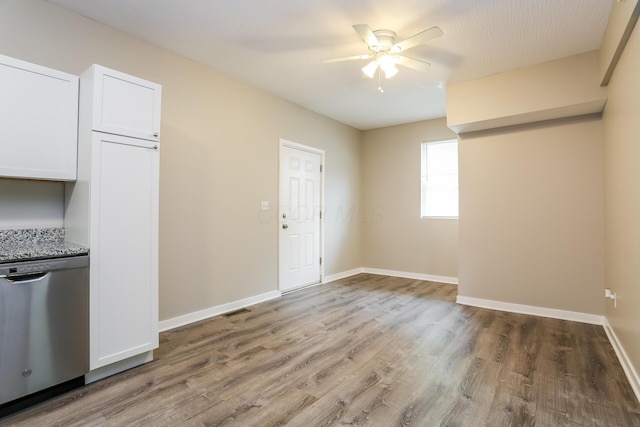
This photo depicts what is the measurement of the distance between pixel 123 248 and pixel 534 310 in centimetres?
416

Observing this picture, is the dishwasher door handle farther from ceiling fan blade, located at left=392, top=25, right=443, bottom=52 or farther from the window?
the window

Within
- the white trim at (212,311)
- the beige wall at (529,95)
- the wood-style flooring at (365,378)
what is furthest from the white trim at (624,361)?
the white trim at (212,311)

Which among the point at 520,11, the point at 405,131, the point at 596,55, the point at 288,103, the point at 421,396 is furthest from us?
the point at 405,131

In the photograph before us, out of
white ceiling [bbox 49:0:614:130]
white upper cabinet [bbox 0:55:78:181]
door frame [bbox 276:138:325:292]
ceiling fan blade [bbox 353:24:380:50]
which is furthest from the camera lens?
door frame [bbox 276:138:325:292]

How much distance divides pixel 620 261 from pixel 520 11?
6.95ft

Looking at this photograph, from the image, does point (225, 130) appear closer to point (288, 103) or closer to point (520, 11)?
point (288, 103)

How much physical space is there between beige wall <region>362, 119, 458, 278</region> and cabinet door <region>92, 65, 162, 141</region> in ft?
13.7

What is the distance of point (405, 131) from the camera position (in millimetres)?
5621

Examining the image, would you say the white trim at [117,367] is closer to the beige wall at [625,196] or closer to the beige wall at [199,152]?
the beige wall at [199,152]

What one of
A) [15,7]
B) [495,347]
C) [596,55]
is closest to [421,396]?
[495,347]

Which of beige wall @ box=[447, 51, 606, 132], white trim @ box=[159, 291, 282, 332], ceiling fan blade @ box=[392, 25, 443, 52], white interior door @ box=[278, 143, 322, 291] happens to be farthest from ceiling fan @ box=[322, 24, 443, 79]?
white trim @ box=[159, 291, 282, 332]

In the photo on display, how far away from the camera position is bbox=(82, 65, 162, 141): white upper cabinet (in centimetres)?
216

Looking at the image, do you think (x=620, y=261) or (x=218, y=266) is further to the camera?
(x=218, y=266)

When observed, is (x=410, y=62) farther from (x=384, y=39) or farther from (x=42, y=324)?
(x=42, y=324)
